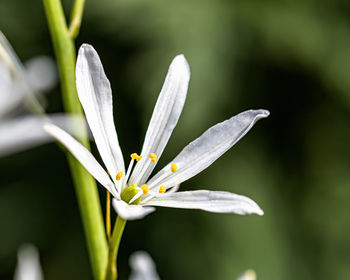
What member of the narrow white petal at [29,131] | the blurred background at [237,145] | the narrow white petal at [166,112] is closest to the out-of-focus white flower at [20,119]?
the narrow white petal at [29,131]

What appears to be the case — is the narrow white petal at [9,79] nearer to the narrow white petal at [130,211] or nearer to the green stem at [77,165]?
the green stem at [77,165]

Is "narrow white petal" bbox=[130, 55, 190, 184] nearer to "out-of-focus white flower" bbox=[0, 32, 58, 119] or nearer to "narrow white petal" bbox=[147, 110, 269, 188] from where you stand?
"narrow white petal" bbox=[147, 110, 269, 188]

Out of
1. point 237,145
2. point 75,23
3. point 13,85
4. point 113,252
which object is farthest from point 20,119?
point 237,145

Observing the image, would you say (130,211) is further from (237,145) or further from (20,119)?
(237,145)

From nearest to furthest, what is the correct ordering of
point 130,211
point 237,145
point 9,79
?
point 130,211, point 9,79, point 237,145

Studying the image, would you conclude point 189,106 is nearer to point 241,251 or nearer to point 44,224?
point 241,251

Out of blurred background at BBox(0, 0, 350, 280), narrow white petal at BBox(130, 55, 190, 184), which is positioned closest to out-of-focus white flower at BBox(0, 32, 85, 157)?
narrow white petal at BBox(130, 55, 190, 184)
